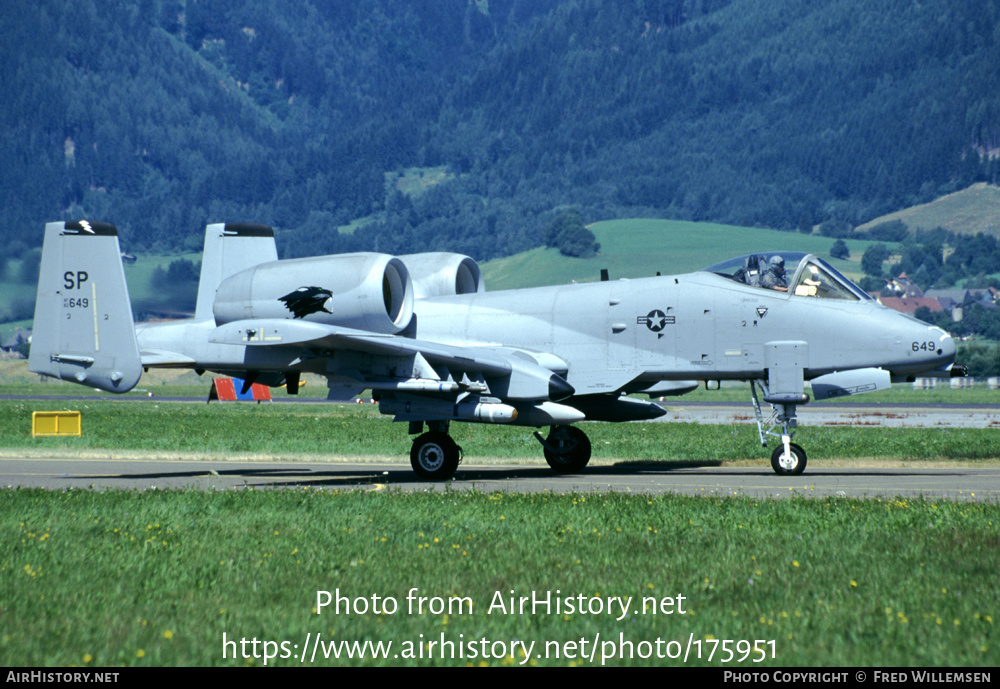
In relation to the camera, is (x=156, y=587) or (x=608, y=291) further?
(x=608, y=291)

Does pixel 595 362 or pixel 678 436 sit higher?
pixel 595 362

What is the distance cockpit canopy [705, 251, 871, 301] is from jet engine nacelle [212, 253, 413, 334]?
653cm

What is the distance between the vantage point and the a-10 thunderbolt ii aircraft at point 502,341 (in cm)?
1792

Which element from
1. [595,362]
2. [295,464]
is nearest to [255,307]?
[295,464]

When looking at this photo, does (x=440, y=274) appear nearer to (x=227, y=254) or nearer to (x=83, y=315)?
(x=227, y=254)

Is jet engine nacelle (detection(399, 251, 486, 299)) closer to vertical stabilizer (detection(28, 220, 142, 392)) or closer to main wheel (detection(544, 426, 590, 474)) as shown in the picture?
main wheel (detection(544, 426, 590, 474))

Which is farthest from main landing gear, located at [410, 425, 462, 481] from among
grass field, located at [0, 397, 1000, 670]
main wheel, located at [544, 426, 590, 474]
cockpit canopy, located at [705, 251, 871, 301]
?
cockpit canopy, located at [705, 251, 871, 301]

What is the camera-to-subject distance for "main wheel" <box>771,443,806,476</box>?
17938 mm

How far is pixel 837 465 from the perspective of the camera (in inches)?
815

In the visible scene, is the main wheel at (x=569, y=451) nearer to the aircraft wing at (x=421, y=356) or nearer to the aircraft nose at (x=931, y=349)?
the aircraft wing at (x=421, y=356)

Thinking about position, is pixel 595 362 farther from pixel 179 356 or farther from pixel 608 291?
pixel 179 356

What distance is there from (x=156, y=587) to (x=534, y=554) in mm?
3311

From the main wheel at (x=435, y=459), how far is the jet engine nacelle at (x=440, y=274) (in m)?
3.92

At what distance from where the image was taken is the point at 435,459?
18.5 metres
